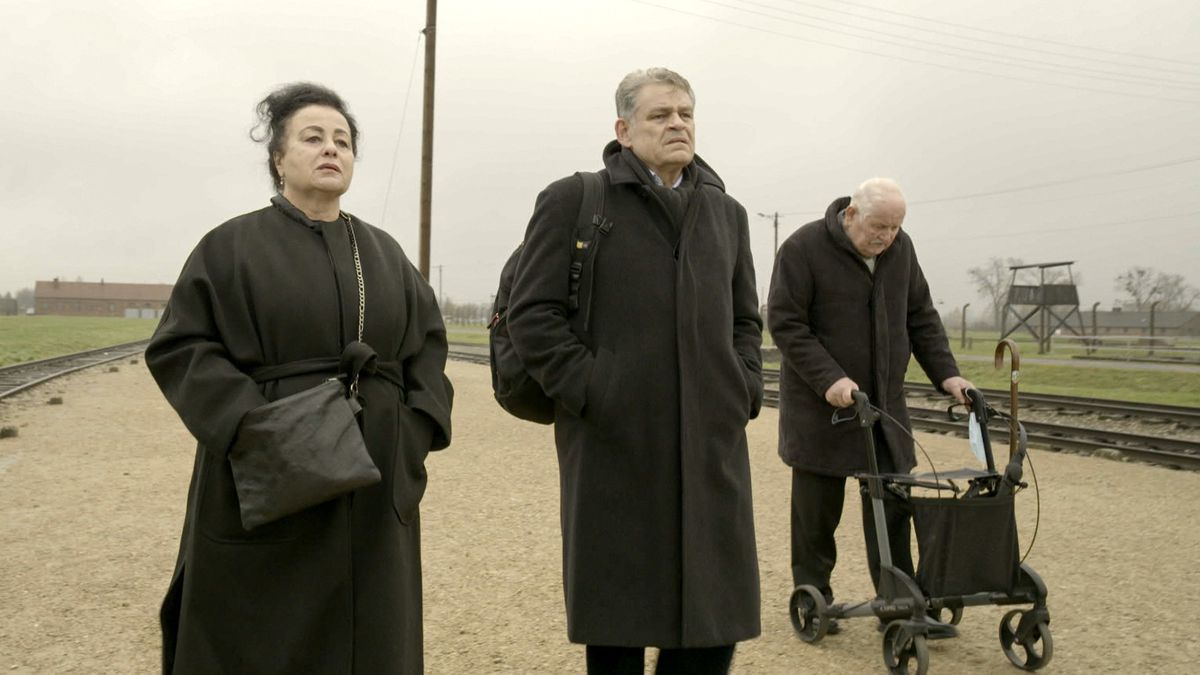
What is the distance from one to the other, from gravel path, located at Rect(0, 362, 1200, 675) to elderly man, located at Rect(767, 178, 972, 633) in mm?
607

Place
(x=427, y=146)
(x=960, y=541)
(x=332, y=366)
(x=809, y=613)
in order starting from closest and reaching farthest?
(x=332, y=366)
(x=960, y=541)
(x=809, y=613)
(x=427, y=146)

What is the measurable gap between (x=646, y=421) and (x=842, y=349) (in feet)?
5.77

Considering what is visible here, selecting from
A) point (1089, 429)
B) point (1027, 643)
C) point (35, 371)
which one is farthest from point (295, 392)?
point (35, 371)

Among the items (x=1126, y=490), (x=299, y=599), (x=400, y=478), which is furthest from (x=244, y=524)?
(x=1126, y=490)

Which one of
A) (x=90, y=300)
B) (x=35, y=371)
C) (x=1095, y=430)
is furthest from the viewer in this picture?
(x=90, y=300)

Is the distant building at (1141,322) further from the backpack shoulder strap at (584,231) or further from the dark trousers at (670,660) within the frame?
the backpack shoulder strap at (584,231)

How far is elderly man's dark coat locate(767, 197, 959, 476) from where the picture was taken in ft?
14.1

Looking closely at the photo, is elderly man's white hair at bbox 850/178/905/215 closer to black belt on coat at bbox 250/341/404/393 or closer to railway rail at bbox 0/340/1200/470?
black belt on coat at bbox 250/341/404/393

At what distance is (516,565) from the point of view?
231 inches

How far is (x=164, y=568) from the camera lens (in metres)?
5.82

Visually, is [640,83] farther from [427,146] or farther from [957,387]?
[427,146]

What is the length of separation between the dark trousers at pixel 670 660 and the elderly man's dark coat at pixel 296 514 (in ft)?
1.77

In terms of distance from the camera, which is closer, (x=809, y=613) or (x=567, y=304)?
(x=567, y=304)

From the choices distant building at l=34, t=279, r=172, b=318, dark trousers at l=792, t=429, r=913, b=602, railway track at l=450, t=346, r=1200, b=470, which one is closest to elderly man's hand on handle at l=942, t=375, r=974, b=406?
dark trousers at l=792, t=429, r=913, b=602
